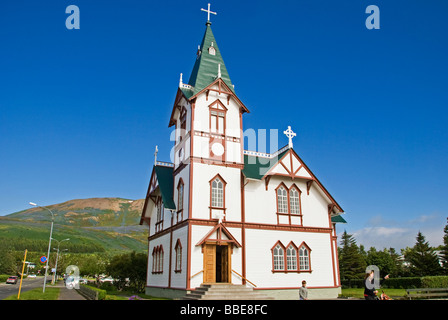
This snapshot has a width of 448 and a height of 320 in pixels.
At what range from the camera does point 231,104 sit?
26516 mm

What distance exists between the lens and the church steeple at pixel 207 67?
86.9 ft

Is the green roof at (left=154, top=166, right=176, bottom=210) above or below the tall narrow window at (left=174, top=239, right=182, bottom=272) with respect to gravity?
above

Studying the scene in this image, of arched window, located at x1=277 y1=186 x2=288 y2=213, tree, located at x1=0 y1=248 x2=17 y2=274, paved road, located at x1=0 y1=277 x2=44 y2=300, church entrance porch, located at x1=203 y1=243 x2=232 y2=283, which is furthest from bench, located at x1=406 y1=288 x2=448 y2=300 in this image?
tree, located at x1=0 y1=248 x2=17 y2=274

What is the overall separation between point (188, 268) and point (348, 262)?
4567 cm

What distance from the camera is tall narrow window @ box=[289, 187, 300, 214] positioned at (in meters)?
26.1

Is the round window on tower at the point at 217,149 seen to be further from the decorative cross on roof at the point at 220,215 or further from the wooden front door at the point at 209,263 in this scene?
the wooden front door at the point at 209,263

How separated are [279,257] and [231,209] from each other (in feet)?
15.9

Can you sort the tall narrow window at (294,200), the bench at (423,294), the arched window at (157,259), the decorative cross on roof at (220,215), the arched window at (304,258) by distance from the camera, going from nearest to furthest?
1. the bench at (423,294)
2. the decorative cross on roof at (220,215)
3. the arched window at (304,258)
4. the tall narrow window at (294,200)
5. the arched window at (157,259)

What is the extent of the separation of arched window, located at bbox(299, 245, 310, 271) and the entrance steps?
5.09 metres

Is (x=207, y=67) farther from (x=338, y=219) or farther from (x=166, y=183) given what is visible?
(x=338, y=219)

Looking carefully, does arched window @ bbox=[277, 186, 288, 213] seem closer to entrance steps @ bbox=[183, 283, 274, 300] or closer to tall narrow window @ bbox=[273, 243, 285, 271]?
tall narrow window @ bbox=[273, 243, 285, 271]

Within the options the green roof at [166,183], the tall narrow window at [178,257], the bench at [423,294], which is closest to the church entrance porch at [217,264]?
the tall narrow window at [178,257]

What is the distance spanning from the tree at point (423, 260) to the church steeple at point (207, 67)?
38655mm
